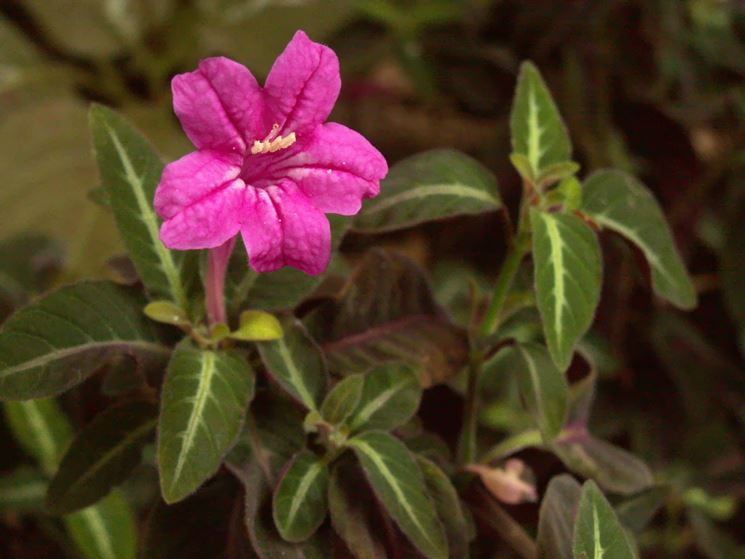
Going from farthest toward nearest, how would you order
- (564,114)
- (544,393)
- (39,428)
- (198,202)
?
(564,114) → (39,428) → (544,393) → (198,202)

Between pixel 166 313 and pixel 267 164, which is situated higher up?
pixel 267 164

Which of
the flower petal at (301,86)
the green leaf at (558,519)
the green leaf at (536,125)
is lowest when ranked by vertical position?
the green leaf at (558,519)

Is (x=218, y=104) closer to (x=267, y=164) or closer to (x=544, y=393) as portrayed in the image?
(x=267, y=164)

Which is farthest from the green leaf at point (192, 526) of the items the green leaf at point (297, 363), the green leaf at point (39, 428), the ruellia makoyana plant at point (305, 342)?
the green leaf at point (39, 428)

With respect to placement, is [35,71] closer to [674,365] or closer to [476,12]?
[476,12]

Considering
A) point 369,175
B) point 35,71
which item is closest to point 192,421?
point 369,175

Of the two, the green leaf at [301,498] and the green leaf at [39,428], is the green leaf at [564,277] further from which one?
the green leaf at [39,428]

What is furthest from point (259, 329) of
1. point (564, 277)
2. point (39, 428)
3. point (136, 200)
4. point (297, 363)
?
point (39, 428)
